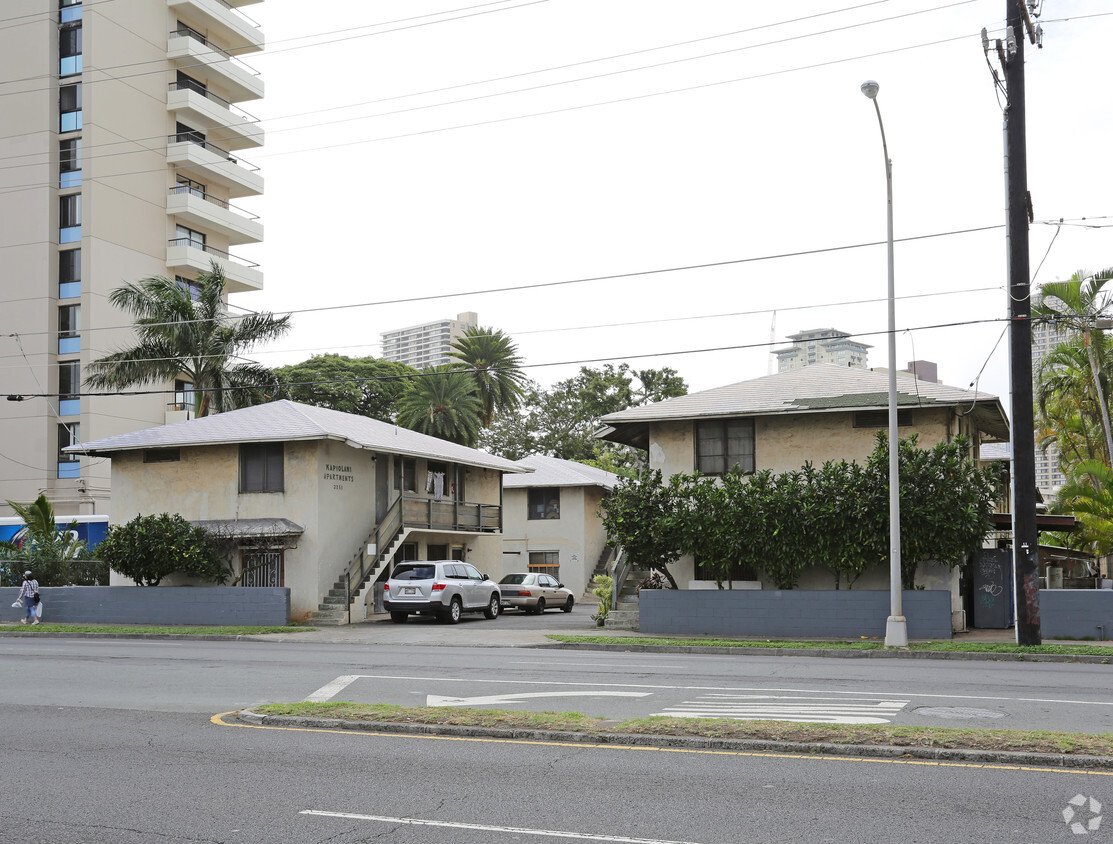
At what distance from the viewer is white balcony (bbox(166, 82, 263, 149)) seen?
2163 inches

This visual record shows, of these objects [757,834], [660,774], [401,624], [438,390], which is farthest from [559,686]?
[438,390]

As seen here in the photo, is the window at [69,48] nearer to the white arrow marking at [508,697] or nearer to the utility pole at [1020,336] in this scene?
the utility pole at [1020,336]

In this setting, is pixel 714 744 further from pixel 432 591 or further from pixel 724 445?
pixel 432 591

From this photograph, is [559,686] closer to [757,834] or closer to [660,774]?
[660,774]

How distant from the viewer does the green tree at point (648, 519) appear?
25953 mm

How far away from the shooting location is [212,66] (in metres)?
56.8

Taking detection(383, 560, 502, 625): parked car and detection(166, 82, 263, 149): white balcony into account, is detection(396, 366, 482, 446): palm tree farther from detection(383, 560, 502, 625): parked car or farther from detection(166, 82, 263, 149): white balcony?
detection(383, 560, 502, 625): parked car

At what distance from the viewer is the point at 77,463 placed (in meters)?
50.2

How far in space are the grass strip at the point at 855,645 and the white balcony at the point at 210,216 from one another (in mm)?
38942

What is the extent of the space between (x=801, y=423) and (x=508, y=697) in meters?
15.9

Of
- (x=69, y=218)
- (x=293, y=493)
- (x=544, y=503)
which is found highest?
(x=69, y=218)

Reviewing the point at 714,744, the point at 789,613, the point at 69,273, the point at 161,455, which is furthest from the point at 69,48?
the point at 714,744

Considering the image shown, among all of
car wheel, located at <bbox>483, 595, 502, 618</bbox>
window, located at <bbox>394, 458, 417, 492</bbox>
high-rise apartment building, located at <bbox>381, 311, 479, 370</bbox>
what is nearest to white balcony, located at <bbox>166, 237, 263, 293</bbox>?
window, located at <bbox>394, 458, 417, 492</bbox>

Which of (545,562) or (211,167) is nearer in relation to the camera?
(545,562)
